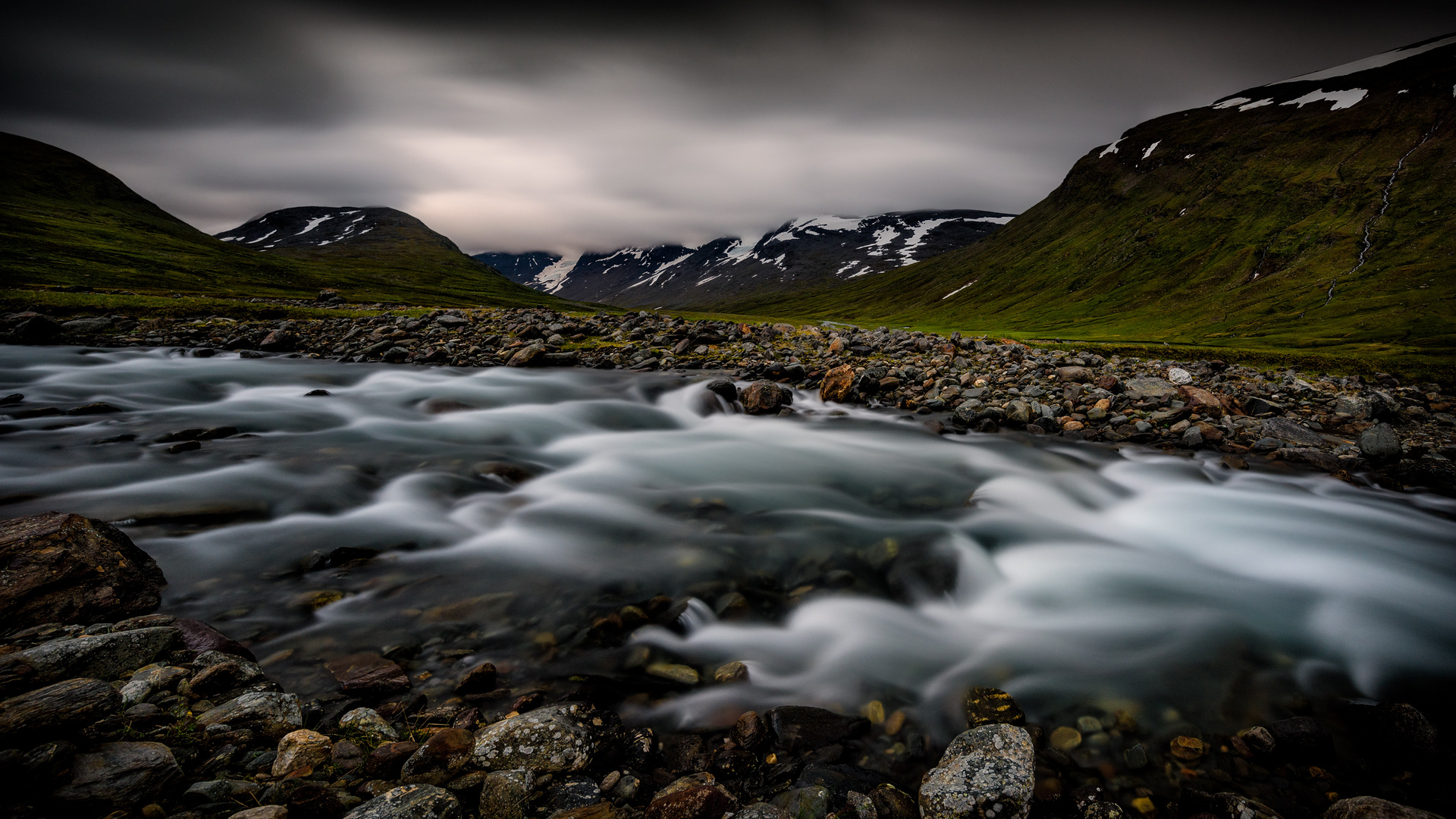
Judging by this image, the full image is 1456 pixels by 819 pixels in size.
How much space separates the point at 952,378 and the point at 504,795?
2009cm

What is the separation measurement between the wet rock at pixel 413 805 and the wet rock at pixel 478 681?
1.84 m

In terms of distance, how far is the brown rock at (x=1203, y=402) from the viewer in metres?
16.2

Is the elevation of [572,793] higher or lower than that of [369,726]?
lower

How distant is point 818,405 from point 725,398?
3.40 m

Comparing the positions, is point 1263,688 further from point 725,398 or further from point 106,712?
point 725,398

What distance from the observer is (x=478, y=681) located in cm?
557

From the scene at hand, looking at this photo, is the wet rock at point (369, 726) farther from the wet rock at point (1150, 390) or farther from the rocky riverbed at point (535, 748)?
the wet rock at point (1150, 390)

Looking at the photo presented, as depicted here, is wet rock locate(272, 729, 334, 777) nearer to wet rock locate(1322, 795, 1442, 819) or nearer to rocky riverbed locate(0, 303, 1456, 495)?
wet rock locate(1322, 795, 1442, 819)

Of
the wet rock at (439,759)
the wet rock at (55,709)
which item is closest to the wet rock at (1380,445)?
the wet rock at (439,759)

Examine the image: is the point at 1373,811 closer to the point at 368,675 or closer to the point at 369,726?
the point at 369,726

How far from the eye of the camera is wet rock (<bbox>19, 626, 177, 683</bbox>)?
4152 mm

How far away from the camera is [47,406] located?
15.0 m

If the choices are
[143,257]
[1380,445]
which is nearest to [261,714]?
[1380,445]

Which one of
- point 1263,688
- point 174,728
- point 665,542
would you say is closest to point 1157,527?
point 1263,688
